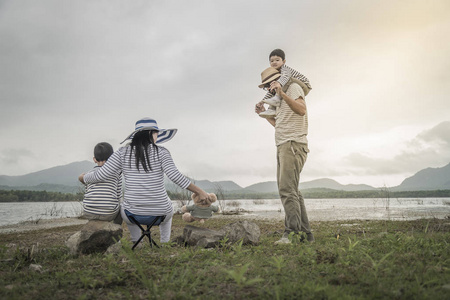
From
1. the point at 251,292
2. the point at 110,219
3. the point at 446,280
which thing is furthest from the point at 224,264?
the point at 110,219

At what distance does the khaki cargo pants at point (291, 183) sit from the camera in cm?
452

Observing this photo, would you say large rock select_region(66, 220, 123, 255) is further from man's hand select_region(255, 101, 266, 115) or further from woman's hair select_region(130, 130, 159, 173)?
man's hand select_region(255, 101, 266, 115)

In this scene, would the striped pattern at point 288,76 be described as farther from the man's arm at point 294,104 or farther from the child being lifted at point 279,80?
the man's arm at point 294,104

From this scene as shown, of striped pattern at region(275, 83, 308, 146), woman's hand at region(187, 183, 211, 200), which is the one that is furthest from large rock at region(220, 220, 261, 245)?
striped pattern at region(275, 83, 308, 146)

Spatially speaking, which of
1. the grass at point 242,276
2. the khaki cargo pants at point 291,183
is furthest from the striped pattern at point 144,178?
the khaki cargo pants at point 291,183

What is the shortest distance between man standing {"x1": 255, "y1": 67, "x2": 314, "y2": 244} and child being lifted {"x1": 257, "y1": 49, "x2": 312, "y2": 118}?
10 cm

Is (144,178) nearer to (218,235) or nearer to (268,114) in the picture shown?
(218,235)

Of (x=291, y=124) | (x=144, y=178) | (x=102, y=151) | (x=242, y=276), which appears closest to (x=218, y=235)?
(x=144, y=178)

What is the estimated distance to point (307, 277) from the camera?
2.43 m

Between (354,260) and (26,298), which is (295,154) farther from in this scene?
(26,298)

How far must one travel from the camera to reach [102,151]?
4.57 meters

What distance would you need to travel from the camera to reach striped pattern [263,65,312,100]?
15.8ft

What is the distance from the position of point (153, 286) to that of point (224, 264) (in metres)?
0.88

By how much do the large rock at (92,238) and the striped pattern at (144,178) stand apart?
41cm
